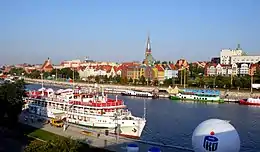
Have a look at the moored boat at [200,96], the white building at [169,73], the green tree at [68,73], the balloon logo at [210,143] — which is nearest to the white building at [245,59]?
the white building at [169,73]

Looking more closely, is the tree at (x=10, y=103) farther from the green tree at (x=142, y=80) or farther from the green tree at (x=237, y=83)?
the green tree at (x=142, y=80)

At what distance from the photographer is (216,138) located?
8.74 m

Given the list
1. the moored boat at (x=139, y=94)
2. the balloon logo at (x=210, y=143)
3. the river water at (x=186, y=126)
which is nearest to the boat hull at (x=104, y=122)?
the river water at (x=186, y=126)

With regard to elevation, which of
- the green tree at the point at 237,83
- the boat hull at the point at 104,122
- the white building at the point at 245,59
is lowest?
the boat hull at the point at 104,122

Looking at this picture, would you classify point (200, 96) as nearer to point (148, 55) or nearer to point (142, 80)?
point (142, 80)

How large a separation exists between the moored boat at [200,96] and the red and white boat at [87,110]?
18.3 m

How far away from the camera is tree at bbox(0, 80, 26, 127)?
17828 millimetres

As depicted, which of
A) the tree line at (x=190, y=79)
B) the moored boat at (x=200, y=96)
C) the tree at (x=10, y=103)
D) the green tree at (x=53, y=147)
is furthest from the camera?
the tree line at (x=190, y=79)

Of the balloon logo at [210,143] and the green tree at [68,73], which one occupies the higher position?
the green tree at [68,73]

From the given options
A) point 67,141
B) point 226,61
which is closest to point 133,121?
point 67,141

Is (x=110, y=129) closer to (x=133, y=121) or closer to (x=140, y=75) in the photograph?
(x=133, y=121)

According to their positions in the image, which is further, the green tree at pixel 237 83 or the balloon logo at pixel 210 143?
the green tree at pixel 237 83

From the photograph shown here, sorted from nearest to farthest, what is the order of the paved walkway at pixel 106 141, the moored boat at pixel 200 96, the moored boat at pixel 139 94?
the paved walkway at pixel 106 141, the moored boat at pixel 200 96, the moored boat at pixel 139 94

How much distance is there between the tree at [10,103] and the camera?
17.8 metres
